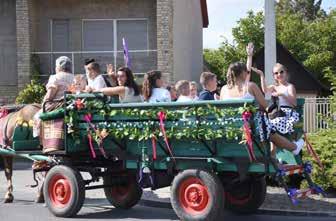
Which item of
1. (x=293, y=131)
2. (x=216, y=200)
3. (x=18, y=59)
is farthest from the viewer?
(x=18, y=59)

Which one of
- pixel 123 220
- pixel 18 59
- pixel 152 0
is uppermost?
pixel 152 0

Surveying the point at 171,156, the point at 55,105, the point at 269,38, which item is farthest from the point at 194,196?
the point at 269,38

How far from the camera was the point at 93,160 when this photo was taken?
32.1 ft

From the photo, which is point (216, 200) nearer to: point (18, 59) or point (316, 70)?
point (18, 59)

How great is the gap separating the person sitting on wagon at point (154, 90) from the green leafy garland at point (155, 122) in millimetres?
645

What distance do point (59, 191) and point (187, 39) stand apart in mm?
18481

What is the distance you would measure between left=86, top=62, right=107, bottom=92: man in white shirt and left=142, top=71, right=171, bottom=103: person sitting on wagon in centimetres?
75

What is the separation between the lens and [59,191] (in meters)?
9.38

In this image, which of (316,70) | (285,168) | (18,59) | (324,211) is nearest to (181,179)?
(285,168)

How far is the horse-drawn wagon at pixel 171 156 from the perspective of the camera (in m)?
7.90

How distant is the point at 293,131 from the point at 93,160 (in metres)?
3.09

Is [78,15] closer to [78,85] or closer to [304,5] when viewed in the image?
[78,85]

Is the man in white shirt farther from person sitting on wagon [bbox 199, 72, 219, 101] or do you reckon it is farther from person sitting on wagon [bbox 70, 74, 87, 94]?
person sitting on wagon [bbox 199, 72, 219, 101]

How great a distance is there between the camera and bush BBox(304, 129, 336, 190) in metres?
10.4
